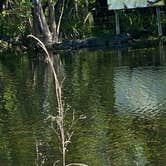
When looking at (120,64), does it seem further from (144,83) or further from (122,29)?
(122,29)

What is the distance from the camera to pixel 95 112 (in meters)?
22.2

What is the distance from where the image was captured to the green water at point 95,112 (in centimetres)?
1628

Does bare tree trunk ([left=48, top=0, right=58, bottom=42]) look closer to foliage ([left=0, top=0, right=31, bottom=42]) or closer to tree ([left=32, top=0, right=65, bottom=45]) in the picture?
tree ([left=32, top=0, right=65, bottom=45])

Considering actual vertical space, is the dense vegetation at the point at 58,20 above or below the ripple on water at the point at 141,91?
above

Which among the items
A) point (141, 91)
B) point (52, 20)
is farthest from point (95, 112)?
point (52, 20)

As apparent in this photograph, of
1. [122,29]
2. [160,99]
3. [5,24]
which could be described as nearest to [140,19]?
[122,29]

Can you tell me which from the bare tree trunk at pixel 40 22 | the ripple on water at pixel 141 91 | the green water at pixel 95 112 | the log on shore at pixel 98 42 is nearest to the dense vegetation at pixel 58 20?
the bare tree trunk at pixel 40 22

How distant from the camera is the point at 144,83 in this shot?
27828 mm

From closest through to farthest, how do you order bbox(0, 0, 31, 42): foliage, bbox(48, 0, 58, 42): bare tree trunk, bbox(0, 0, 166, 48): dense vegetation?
bbox(48, 0, 58, 42): bare tree trunk < bbox(0, 0, 166, 48): dense vegetation < bbox(0, 0, 31, 42): foliage

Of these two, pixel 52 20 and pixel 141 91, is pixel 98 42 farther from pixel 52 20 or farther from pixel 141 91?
pixel 141 91

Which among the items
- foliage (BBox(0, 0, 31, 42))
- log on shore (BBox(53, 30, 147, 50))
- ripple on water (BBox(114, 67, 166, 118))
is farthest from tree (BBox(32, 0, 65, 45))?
ripple on water (BBox(114, 67, 166, 118))

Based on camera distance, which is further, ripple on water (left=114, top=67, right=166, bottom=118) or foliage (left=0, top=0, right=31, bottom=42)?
foliage (left=0, top=0, right=31, bottom=42)

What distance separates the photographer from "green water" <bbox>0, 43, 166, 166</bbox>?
16281 mm

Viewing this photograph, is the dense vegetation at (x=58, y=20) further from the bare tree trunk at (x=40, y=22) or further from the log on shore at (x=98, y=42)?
the log on shore at (x=98, y=42)
